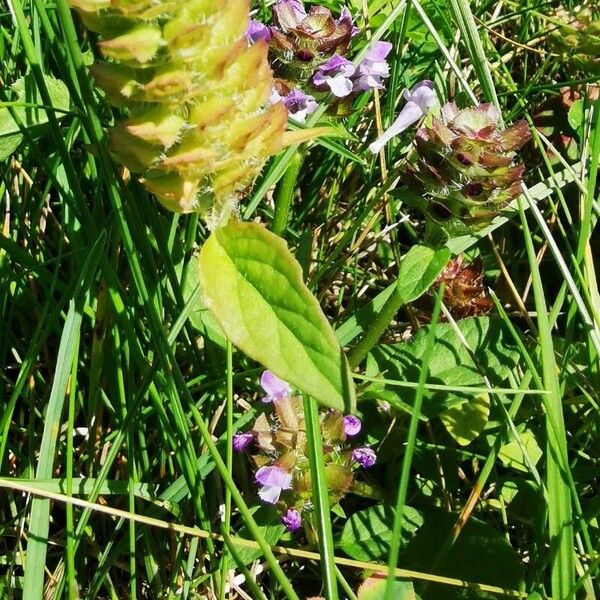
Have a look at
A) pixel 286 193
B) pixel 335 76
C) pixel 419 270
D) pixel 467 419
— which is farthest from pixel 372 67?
pixel 467 419

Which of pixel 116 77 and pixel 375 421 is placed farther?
pixel 375 421

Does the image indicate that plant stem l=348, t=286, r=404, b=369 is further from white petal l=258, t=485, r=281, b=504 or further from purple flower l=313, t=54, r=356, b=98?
purple flower l=313, t=54, r=356, b=98

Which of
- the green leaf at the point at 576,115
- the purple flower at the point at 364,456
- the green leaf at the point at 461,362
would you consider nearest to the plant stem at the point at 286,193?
the green leaf at the point at 461,362

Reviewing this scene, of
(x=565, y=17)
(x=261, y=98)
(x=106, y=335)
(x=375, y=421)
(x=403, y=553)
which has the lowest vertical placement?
(x=403, y=553)

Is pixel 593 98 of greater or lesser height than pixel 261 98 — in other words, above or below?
below

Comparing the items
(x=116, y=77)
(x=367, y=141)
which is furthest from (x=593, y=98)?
(x=116, y=77)

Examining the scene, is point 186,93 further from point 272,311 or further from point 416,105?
point 416,105

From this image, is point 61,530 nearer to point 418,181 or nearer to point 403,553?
point 403,553
